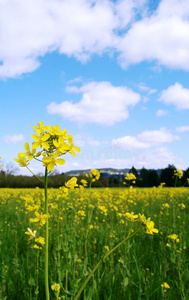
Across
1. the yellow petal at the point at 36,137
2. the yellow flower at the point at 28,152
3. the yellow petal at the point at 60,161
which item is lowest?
the yellow petal at the point at 60,161

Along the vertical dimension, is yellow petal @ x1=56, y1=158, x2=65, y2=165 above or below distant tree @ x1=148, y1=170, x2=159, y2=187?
above

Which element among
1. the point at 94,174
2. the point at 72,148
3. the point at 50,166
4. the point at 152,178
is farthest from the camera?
the point at 152,178

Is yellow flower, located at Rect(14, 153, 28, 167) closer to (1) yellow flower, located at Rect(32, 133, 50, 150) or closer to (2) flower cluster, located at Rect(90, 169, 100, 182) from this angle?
(1) yellow flower, located at Rect(32, 133, 50, 150)

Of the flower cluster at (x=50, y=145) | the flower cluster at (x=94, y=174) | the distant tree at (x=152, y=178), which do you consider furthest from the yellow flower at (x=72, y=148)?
the distant tree at (x=152, y=178)

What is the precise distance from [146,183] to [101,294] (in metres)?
53.9

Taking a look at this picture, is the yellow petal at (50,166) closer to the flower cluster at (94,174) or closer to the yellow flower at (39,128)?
the yellow flower at (39,128)

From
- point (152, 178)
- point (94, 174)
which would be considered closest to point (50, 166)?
point (94, 174)

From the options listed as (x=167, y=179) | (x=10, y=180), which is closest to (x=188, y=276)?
(x=10, y=180)

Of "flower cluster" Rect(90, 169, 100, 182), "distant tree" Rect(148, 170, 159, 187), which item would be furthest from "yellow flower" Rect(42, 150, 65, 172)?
"distant tree" Rect(148, 170, 159, 187)

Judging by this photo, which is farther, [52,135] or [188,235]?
[188,235]

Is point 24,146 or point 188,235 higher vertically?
point 24,146

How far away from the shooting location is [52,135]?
118cm

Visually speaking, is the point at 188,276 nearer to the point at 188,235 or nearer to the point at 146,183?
the point at 188,235

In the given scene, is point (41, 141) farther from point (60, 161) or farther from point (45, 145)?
point (60, 161)
